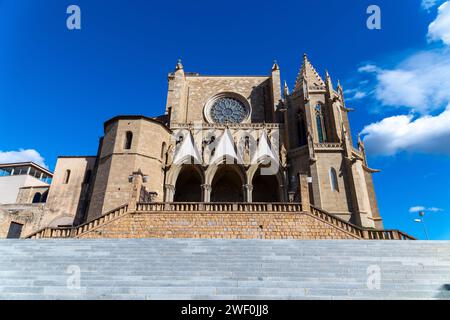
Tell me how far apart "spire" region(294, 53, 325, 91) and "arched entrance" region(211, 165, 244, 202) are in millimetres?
9690

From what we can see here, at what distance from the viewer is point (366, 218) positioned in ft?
60.4

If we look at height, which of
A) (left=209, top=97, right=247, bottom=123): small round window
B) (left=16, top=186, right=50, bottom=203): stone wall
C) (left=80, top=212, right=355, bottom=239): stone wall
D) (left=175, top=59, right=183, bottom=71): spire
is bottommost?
(left=80, top=212, right=355, bottom=239): stone wall

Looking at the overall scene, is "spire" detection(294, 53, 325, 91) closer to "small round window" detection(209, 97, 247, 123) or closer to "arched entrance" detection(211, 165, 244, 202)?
"small round window" detection(209, 97, 247, 123)

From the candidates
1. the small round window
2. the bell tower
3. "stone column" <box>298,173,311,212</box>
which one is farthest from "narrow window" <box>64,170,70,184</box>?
"stone column" <box>298,173,311,212</box>

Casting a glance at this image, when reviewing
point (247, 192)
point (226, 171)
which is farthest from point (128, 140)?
point (247, 192)

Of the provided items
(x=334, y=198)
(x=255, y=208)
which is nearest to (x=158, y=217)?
(x=255, y=208)

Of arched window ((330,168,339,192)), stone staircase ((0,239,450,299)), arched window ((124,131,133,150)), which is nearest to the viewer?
stone staircase ((0,239,450,299))

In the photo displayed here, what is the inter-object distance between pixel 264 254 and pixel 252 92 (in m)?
22.5

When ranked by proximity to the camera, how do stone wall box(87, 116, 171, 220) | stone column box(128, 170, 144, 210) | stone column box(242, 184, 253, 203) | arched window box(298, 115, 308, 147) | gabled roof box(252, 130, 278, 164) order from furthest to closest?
arched window box(298, 115, 308, 147) → gabled roof box(252, 130, 278, 164) → stone column box(242, 184, 253, 203) → stone wall box(87, 116, 171, 220) → stone column box(128, 170, 144, 210)

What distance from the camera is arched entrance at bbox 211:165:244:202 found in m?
23.4

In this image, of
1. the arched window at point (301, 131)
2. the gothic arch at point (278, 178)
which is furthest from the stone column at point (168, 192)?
the arched window at point (301, 131)

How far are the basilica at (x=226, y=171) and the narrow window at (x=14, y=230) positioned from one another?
0.96 m

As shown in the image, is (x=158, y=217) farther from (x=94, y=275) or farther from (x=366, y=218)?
(x=366, y=218)
